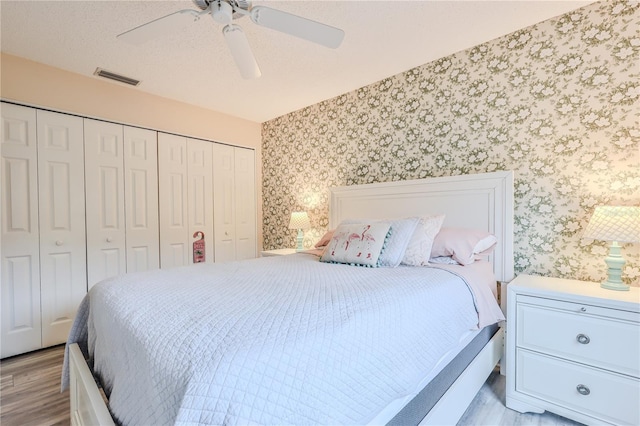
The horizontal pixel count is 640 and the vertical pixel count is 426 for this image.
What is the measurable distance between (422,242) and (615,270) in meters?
0.97

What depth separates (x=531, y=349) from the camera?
1.60m

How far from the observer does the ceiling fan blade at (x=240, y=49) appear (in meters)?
1.51

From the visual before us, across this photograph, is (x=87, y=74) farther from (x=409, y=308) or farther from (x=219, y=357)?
(x=409, y=308)

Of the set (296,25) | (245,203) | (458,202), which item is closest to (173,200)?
(245,203)

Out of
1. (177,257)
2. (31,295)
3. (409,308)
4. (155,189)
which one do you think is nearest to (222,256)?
(177,257)

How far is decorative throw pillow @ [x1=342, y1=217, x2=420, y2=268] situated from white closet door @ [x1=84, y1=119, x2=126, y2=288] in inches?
93.8

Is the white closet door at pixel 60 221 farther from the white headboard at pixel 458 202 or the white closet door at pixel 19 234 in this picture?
the white headboard at pixel 458 202

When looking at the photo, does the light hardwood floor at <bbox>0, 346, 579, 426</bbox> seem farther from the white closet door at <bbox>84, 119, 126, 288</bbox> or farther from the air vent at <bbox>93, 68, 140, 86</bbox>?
the air vent at <bbox>93, 68, 140, 86</bbox>

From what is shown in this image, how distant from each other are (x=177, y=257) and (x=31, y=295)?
110 centimetres

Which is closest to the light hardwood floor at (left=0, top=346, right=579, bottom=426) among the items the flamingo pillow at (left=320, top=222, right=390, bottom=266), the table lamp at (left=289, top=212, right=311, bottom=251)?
the flamingo pillow at (left=320, top=222, right=390, bottom=266)

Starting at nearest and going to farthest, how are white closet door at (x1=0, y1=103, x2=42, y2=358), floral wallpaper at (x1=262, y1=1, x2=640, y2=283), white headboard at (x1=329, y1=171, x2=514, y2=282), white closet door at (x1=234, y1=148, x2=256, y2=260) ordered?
1. floral wallpaper at (x1=262, y1=1, x2=640, y2=283)
2. white headboard at (x1=329, y1=171, x2=514, y2=282)
3. white closet door at (x1=0, y1=103, x2=42, y2=358)
4. white closet door at (x1=234, y1=148, x2=256, y2=260)

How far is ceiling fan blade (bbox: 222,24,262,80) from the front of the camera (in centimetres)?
151

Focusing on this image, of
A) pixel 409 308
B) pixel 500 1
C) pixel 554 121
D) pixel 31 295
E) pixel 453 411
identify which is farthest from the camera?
pixel 31 295

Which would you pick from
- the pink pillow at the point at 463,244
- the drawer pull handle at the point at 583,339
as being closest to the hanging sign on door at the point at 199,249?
the pink pillow at the point at 463,244
